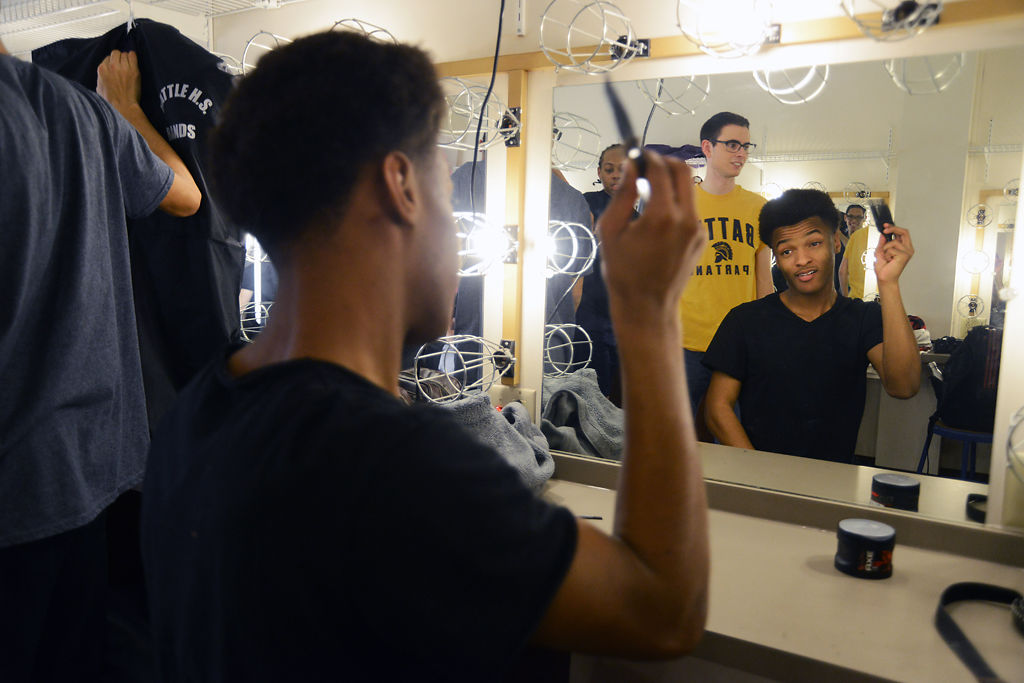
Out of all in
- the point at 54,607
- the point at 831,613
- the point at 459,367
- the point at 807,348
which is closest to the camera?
the point at 831,613

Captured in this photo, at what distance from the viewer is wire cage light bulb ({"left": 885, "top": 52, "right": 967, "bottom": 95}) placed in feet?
4.15

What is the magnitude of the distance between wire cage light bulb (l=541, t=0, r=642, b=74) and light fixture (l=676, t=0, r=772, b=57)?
117mm

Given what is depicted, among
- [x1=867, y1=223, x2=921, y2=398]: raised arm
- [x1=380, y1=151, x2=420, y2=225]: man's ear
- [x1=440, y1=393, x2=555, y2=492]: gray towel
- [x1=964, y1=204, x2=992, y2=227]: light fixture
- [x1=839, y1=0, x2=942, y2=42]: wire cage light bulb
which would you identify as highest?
[x1=839, y1=0, x2=942, y2=42]: wire cage light bulb

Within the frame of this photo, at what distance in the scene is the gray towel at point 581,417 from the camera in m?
1.63

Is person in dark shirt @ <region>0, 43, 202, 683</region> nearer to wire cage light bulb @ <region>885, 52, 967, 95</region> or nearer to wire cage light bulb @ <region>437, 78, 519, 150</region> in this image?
wire cage light bulb @ <region>437, 78, 519, 150</region>

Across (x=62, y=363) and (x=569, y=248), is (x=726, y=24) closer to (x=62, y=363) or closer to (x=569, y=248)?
(x=569, y=248)

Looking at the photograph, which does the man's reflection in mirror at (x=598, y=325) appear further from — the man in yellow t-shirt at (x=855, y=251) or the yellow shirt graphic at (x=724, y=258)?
the man in yellow t-shirt at (x=855, y=251)

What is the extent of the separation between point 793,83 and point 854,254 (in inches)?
14.0

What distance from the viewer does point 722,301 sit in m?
1.50

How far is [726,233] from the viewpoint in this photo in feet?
4.84

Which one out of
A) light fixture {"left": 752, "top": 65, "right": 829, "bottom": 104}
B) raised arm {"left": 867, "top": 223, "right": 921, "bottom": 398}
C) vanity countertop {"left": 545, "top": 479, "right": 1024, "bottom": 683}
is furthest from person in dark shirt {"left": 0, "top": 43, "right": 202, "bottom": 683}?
raised arm {"left": 867, "top": 223, "right": 921, "bottom": 398}

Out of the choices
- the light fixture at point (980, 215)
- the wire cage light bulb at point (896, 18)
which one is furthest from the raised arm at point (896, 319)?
the wire cage light bulb at point (896, 18)

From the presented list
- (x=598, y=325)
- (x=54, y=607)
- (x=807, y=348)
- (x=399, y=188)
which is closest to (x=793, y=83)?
(x=807, y=348)

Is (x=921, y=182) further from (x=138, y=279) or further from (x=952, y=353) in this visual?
(x=138, y=279)
